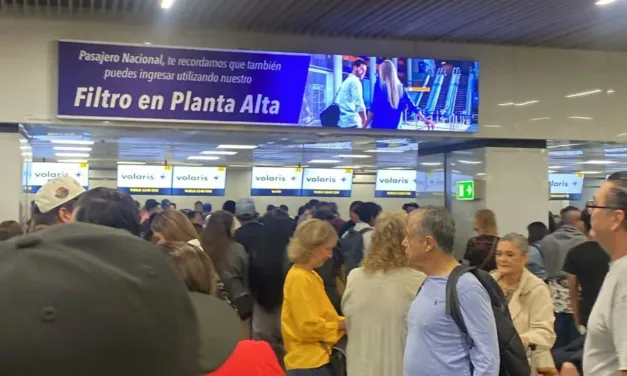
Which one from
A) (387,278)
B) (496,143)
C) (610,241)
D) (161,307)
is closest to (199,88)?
(496,143)

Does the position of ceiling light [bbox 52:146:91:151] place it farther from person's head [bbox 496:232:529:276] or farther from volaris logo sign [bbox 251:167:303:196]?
person's head [bbox 496:232:529:276]

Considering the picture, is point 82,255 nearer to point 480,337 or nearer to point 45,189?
point 480,337

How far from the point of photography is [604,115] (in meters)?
9.45

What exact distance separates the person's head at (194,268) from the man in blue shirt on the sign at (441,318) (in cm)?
138

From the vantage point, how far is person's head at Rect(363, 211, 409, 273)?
14.2 feet

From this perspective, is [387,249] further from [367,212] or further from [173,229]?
[367,212]

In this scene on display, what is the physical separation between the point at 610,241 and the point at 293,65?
221 inches

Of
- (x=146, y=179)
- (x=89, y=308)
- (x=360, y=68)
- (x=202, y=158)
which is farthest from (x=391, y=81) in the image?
(x=202, y=158)

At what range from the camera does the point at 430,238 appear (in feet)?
11.8

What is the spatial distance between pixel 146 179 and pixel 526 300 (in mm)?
12532

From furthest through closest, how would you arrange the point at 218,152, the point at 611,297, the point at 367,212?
the point at 218,152 < the point at 367,212 < the point at 611,297

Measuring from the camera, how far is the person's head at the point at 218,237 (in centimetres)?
617

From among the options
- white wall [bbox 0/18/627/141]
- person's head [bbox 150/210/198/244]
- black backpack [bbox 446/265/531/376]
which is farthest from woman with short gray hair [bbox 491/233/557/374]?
white wall [bbox 0/18/627/141]

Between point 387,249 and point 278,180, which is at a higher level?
point 278,180
